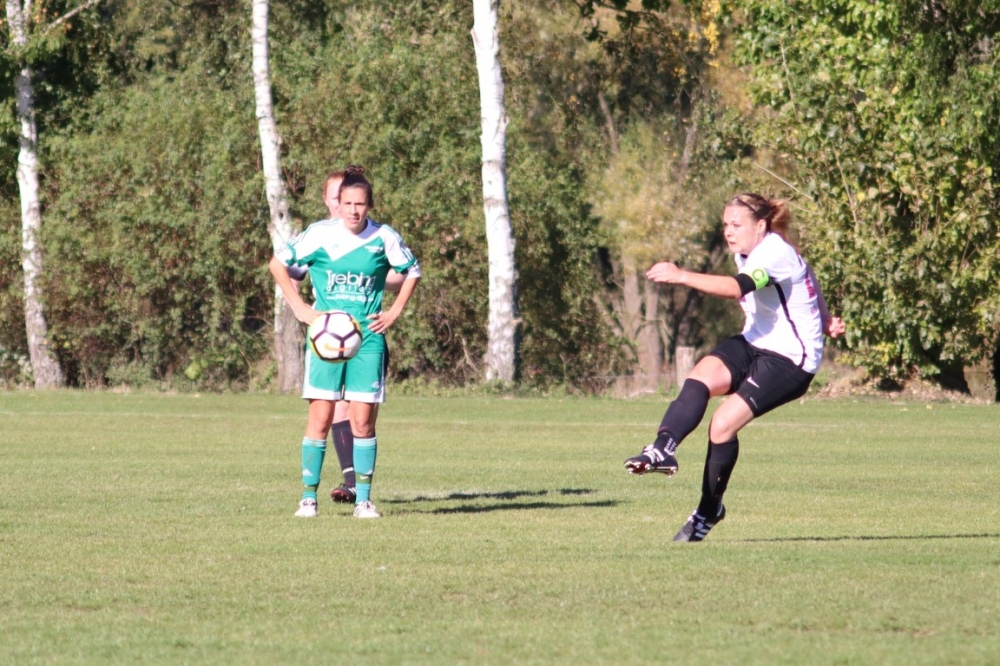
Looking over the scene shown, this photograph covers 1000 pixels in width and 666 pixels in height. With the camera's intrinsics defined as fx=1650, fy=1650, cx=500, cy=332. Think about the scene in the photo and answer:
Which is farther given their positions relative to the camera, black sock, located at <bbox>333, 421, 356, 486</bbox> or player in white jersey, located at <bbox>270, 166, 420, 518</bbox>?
black sock, located at <bbox>333, 421, 356, 486</bbox>

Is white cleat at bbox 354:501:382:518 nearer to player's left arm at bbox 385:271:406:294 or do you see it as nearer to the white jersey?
player's left arm at bbox 385:271:406:294

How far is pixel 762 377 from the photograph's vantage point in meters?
8.16

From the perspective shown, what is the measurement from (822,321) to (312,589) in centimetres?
313

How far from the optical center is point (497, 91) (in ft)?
80.3

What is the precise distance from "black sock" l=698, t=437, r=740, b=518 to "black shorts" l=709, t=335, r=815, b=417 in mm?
246

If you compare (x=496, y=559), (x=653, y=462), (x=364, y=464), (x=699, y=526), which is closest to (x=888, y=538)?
(x=699, y=526)

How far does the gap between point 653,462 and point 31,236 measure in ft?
75.3

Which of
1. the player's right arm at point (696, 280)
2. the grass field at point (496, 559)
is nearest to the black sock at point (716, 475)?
the grass field at point (496, 559)

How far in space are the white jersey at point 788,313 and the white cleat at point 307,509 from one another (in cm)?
281

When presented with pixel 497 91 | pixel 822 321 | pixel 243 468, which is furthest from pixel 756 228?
pixel 497 91

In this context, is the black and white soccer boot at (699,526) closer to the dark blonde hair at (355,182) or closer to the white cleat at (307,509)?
the white cleat at (307,509)

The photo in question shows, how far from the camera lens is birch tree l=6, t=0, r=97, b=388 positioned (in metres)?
28.1

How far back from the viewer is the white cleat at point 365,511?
31.1ft

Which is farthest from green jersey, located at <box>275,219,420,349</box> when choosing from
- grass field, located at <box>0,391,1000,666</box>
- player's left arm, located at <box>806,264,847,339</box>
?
player's left arm, located at <box>806,264,847,339</box>
